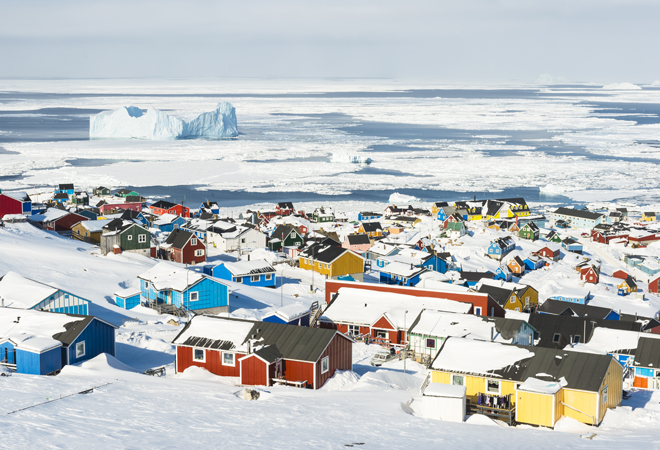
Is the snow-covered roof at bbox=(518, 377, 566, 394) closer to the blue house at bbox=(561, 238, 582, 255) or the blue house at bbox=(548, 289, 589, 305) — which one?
the blue house at bbox=(548, 289, 589, 305)

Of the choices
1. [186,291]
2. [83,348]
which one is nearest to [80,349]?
[83,348]

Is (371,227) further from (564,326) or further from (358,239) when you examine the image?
(564,326)

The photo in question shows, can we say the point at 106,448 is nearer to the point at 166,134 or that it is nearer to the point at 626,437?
the point at 626,437

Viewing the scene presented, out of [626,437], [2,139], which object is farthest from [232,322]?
[2,139]

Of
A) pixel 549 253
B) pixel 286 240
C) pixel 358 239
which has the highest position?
pixel 286 240

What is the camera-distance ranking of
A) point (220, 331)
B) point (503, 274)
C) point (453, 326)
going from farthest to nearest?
point (503, 274), point (453, 326), point (220, 331)

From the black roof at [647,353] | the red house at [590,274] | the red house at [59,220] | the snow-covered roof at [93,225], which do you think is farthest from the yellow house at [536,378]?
the red house at [59,220]

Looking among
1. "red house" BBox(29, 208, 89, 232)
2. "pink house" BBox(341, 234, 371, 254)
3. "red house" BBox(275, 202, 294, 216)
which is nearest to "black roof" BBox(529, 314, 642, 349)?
"pink house" BBox(341, 234, 371, 254)
